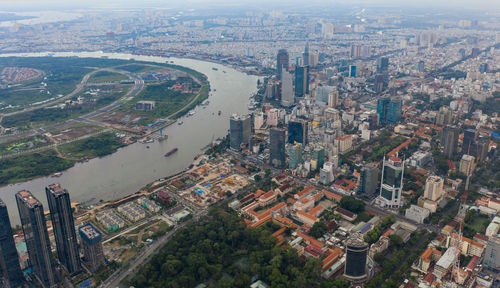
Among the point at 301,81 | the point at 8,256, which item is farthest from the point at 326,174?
the point at 301,81

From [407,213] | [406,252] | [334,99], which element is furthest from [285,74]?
[406,252]

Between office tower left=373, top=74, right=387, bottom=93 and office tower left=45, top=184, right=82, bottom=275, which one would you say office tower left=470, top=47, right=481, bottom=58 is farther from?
office tower left=45, top=184, right=82, bottom=275

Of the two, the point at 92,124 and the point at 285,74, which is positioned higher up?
the point at 285,74

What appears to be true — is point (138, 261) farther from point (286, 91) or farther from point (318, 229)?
point (286, 91)

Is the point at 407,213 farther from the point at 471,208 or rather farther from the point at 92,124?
the point at 92,124

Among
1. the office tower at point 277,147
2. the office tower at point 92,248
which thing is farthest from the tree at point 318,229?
the office tower at point 92,248

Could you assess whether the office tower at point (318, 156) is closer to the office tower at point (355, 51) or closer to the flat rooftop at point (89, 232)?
the flat rooftop at point (89, 232)
